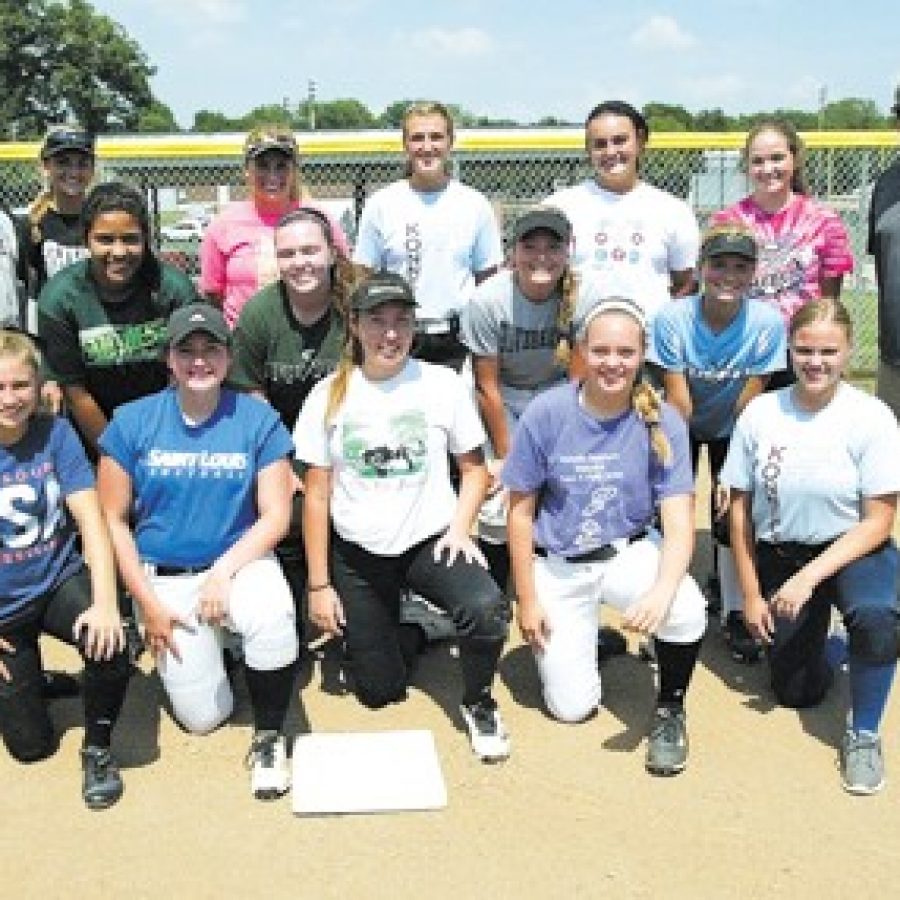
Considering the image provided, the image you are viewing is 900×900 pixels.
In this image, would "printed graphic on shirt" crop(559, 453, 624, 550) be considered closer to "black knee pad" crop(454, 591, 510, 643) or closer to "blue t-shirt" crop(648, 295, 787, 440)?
"black knee pad" crop(454, 591, 510, 643)

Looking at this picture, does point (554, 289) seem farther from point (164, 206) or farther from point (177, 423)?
point (164, 206)

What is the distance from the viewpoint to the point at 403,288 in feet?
12.2

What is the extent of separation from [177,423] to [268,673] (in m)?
0.91

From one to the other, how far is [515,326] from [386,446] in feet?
2.73

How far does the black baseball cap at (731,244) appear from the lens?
4.11 metres

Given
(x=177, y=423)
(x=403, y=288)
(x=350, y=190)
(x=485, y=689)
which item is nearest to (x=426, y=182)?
(x=403, y=288)

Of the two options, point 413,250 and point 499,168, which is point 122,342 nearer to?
point 413,250

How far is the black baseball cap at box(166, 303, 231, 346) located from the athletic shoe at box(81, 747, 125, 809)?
1.36m

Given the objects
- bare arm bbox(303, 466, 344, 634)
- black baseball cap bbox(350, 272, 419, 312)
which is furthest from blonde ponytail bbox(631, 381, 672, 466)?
bare arm bbox(303, 466, 344, 634)

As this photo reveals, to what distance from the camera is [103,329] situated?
4129 millimetres

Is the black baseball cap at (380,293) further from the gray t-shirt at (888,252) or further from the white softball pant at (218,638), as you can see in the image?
the gray t-shirt at (888,252)

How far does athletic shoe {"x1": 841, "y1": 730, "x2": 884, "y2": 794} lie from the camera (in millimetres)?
3407

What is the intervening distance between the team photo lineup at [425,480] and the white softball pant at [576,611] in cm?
1

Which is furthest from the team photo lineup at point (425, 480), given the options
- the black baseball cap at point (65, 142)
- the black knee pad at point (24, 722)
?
the black baseball cap at point (65, 142)
